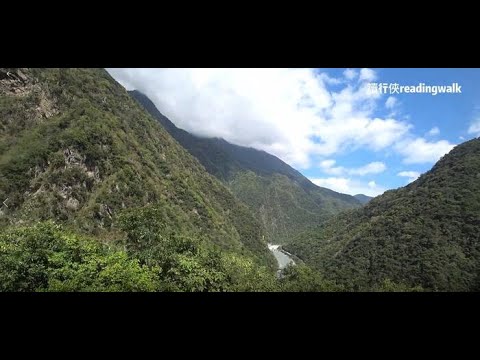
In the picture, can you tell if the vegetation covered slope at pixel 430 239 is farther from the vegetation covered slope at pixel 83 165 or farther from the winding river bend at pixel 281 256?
the vegetation covered slope at pixel 83 165

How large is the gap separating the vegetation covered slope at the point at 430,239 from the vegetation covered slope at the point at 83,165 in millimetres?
14620

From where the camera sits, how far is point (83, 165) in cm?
3488

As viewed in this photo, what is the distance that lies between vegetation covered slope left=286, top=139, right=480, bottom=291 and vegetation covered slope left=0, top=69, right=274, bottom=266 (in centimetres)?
1462

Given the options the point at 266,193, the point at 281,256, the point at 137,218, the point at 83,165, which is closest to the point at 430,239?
the point at 137,218

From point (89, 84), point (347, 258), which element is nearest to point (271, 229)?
point (347, 258)

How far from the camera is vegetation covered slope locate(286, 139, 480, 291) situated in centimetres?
3225

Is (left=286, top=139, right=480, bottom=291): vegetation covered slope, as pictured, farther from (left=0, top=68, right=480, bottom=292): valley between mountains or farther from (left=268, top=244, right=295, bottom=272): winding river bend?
(left=268, top=244, right=295, bottom=272): winding river bend

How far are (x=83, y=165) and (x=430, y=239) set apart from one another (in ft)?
106

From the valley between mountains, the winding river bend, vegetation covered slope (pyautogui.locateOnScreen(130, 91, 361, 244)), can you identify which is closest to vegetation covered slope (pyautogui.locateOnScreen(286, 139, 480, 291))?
the valley between mountains

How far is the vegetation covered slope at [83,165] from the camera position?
96.8ft

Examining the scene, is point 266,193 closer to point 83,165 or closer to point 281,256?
point 281,256

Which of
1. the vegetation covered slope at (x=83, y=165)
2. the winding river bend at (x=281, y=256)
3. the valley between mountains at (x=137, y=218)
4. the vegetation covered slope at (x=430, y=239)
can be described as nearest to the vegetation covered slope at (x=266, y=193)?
the winding river bend at (x=281, y=256)
